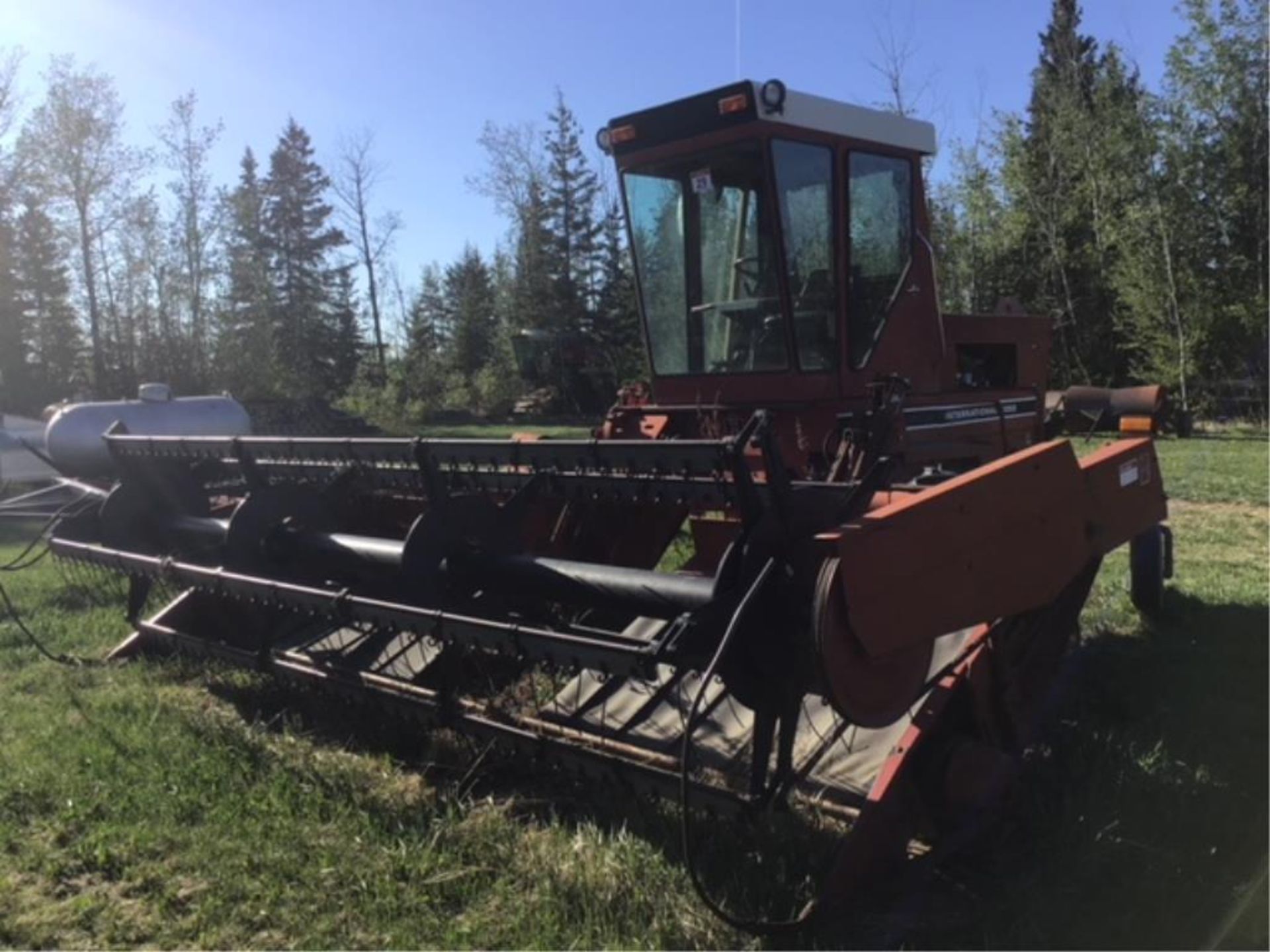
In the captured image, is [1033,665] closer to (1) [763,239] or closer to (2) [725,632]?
(2) [725,632]

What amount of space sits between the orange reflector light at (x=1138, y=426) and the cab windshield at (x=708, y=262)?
73.8 inches

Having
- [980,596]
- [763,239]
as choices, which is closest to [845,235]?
[763,239]

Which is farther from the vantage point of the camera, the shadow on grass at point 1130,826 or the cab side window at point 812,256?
the cab side window at point 812,256

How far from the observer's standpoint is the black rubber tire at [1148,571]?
5.60 m

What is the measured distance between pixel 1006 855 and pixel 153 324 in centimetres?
3515

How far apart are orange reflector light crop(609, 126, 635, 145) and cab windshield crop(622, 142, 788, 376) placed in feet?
0.60

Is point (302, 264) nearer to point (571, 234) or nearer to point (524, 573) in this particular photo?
point (571, 234)

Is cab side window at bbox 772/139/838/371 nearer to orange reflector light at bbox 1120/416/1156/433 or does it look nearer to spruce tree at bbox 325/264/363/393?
orange reflector light at bbox 1120/416/1156/433

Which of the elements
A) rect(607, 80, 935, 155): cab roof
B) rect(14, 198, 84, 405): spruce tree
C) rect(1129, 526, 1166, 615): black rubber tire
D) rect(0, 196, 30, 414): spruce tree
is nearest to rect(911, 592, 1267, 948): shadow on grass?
rect(1129, 526, 1166, 615): black rubber tire

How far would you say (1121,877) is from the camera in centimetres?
320

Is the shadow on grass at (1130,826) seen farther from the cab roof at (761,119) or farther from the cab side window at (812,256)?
the cab roof at (761,119)

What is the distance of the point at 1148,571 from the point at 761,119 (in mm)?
3083

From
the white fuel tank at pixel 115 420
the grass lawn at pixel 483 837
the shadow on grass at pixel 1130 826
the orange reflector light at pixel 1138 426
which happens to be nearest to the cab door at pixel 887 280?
the orange reflector light at pixel 1138 426

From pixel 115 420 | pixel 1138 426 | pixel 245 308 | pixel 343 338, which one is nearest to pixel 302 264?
pixel 343 338
